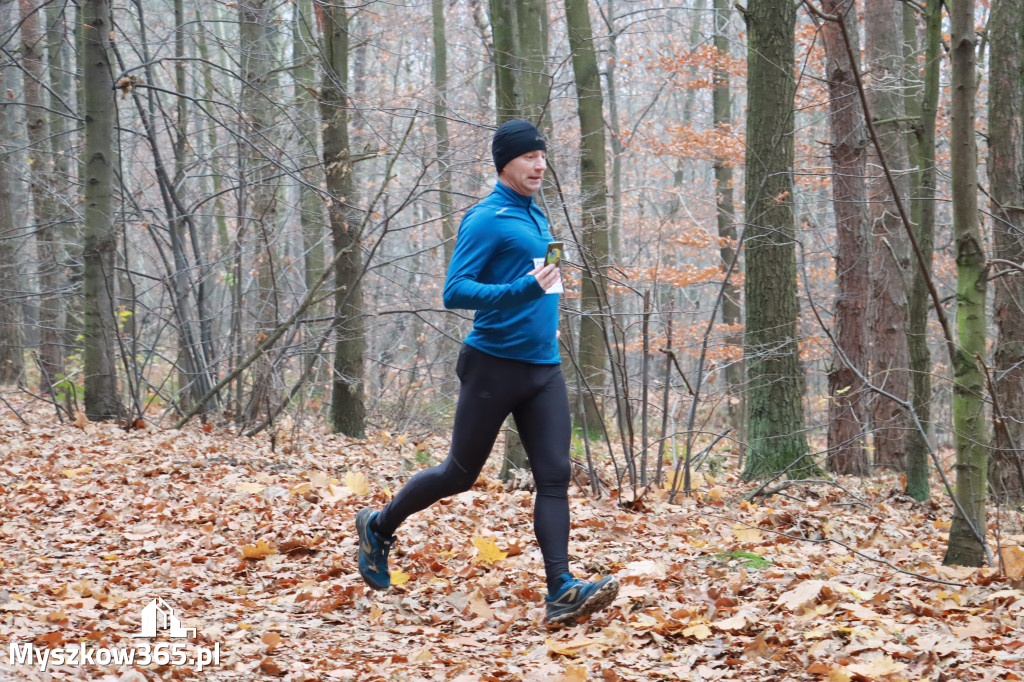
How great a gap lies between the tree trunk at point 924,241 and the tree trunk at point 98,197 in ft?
24.4

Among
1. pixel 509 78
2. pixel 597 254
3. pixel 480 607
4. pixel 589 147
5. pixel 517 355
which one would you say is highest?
pixel 589 147

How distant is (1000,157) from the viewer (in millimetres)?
6973

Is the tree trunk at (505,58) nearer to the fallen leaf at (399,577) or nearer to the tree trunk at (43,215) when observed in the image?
the fallen leaf at (399,577)

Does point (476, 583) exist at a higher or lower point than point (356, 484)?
lower

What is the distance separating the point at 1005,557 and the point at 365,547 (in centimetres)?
311

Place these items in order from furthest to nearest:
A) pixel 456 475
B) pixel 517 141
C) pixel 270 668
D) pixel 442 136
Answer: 1. pixel 442 136
2. pixel 456 475
3. pixel 517 141
4. pixel 270 668

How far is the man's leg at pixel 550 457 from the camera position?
412 centimetres

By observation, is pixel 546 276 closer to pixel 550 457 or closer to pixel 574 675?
pixel 550 457

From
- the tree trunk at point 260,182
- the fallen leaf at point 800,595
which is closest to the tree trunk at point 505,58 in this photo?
the tree trunk at point 260,182

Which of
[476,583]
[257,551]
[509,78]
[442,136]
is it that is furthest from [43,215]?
[476,583]

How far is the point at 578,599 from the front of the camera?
12.8ft

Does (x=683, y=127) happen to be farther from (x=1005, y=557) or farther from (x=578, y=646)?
(x=578, y=646)

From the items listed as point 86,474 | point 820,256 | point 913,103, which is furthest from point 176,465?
point 820,256

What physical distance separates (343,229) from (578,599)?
663 centimetres
